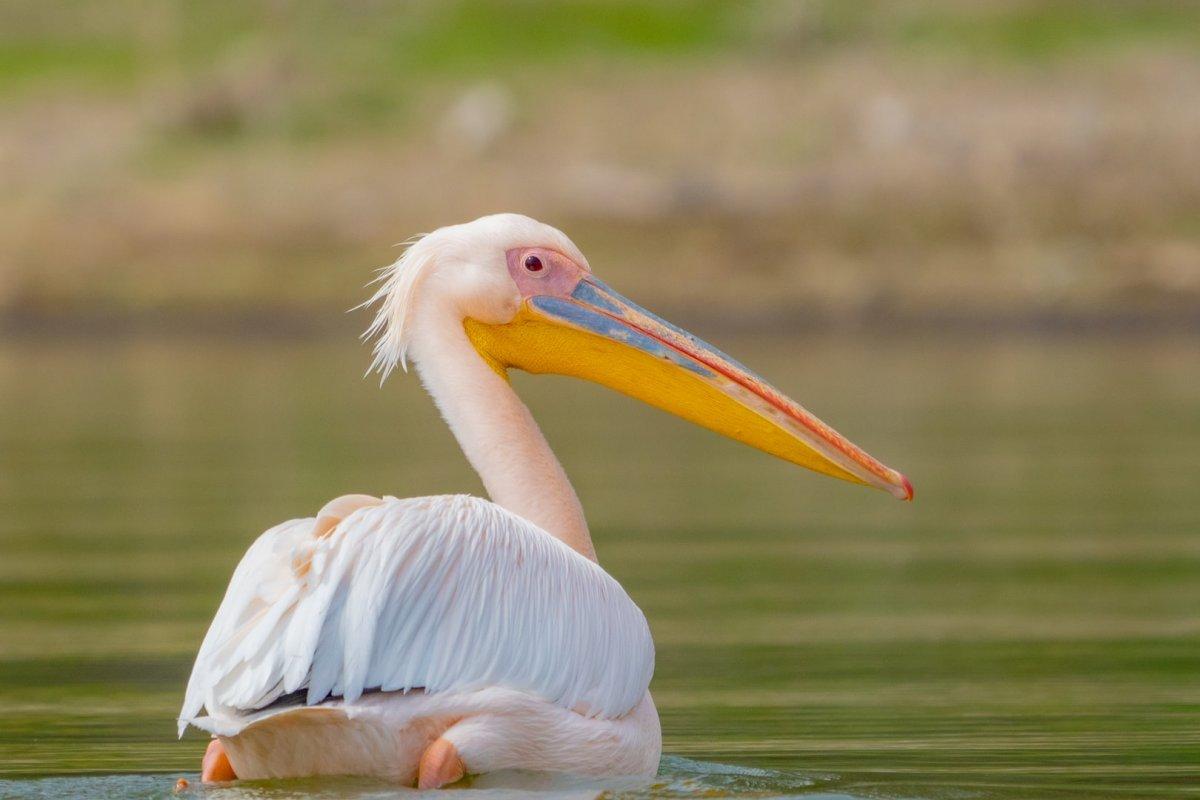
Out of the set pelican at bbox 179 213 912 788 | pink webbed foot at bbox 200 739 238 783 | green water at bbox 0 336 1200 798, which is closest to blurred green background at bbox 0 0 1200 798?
green water at bbox 0 336 1200 798

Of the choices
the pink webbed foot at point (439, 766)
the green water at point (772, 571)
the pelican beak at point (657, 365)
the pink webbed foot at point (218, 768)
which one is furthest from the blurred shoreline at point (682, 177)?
the pink webbed foot at point (439, 766)

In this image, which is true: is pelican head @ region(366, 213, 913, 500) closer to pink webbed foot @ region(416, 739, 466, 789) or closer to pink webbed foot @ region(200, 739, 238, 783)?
pink webbed foot @ region(200, 739, 238, 783)

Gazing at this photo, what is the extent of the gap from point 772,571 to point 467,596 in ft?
14.1

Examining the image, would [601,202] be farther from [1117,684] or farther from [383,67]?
[1117,684]

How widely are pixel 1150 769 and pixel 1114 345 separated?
20.4 m

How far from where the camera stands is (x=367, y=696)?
4773mm

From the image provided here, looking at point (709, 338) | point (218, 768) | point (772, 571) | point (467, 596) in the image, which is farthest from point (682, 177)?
point (467, 596)

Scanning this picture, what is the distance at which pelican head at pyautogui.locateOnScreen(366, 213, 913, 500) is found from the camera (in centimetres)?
561

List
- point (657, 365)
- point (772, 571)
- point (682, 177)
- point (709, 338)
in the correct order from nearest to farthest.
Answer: point (657, 365) < point (772, 571) < point (709, 338) < point (682, 177)

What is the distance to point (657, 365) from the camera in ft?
18.7

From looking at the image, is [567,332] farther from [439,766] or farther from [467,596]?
[439,766]

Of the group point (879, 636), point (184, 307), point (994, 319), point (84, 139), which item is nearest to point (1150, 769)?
point (879, 636)

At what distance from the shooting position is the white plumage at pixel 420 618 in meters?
4.71

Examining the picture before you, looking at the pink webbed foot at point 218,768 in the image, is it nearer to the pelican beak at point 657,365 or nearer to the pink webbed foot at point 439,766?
the pink webbed foot at point 439,766
